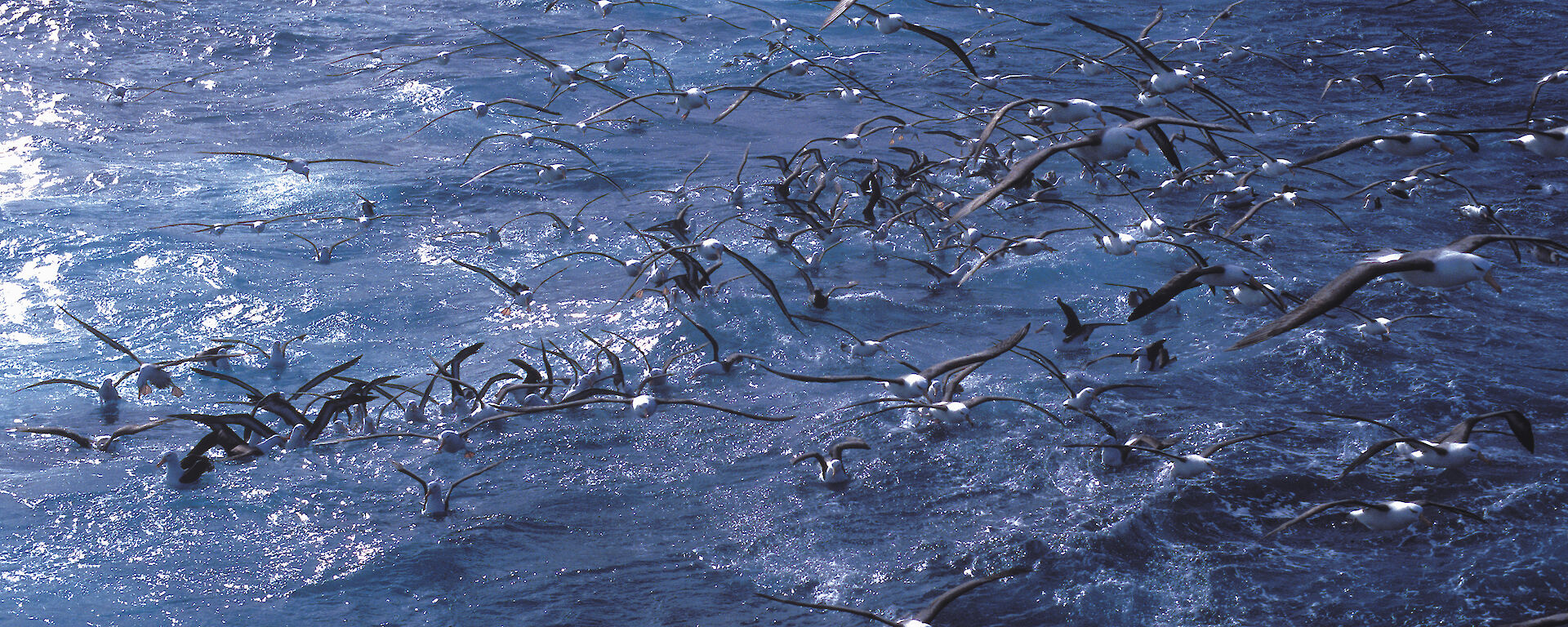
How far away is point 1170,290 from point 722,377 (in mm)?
3944

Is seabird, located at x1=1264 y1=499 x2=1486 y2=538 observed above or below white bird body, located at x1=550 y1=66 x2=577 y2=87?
below

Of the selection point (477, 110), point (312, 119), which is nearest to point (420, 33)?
point (312, 119)

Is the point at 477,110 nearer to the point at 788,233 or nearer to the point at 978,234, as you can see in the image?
the point at 788,233

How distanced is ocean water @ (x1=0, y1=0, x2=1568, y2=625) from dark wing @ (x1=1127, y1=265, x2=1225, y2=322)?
1541 mm

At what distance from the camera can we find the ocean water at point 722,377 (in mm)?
5746

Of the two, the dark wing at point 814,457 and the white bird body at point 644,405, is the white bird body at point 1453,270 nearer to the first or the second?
the dark wing at point 814,457

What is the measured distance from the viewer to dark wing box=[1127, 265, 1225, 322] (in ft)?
15.8

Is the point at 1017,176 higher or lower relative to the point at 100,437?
higher

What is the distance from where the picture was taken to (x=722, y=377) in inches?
321

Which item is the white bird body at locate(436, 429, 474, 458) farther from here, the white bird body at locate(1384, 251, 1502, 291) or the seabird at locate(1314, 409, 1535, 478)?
the white bird body at locate(1384, 251, 1502, 291)

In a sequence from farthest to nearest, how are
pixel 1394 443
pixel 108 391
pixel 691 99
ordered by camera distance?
pixel 691 99 < pixel 108 391 < pixel 1394 443

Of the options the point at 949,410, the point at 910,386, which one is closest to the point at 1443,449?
the point at 949,410

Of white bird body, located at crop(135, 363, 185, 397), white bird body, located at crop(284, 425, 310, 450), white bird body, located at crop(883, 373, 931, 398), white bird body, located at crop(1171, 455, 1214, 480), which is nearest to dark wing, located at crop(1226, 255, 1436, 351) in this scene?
white bird body, located at crop(1171, 455, 1214, 480)

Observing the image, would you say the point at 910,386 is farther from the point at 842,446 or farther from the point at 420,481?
the point at 420,481
